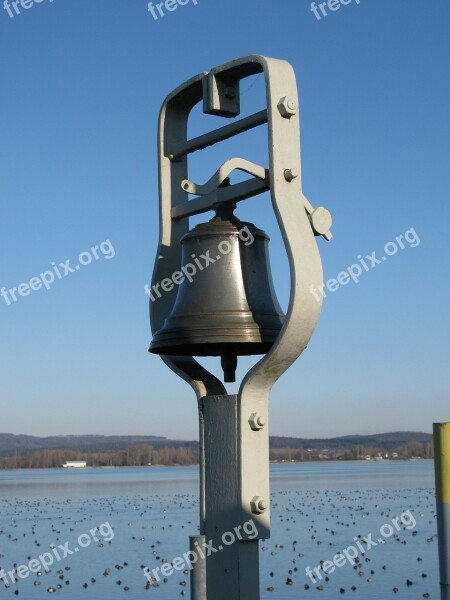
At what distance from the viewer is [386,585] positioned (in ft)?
78.4

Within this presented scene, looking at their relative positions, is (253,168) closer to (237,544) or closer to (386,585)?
(237,544)

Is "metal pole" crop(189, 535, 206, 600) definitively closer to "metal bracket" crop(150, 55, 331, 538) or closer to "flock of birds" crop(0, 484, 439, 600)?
"metal bracket" crop(150, 55, 331, 538)

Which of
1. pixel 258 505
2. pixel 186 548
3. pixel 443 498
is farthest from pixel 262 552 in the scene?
pixel 443 498

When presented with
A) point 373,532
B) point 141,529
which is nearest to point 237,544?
point 373,532

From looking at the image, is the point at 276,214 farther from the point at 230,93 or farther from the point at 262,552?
the point at 262,552

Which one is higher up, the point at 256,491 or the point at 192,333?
the point at 192,333

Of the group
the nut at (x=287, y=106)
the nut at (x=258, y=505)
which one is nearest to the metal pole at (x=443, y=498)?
the nut at (x=258, y=505)

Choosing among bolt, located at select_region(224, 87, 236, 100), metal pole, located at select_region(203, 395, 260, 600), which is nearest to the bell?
metal pole, located at select_region(203, 395, 260, 600)

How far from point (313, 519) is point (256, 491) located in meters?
38.5

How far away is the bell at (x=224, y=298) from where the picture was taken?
5.70 metres

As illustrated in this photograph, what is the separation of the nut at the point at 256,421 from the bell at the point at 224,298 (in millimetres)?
430

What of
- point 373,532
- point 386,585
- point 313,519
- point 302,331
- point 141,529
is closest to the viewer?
point 302,331

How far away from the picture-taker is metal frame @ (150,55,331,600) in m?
5.21

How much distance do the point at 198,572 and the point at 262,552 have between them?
2541 cm
